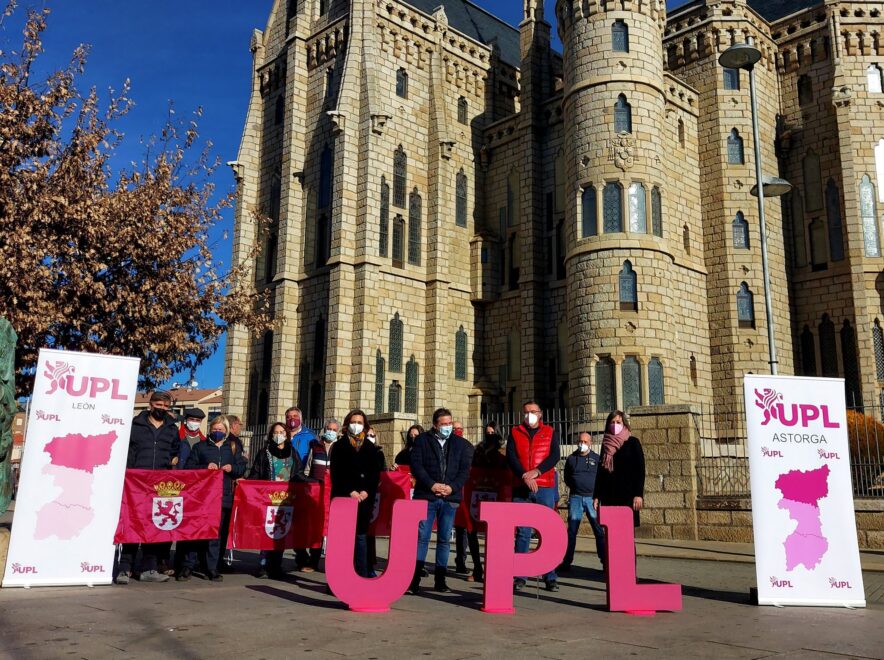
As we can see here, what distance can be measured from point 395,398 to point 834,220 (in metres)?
15.7

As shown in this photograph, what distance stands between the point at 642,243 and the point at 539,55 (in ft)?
34.1

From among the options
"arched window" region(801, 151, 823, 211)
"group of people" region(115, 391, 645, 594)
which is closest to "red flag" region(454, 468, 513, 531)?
"group of people" region(115, 391, 645, 594)

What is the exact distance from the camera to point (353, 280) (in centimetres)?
2705

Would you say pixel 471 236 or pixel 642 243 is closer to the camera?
pixel 642 243

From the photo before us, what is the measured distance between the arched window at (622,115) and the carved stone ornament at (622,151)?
267 mm

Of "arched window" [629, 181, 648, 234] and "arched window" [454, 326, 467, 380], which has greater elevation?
"arched window" [629, 181, 648, 234]

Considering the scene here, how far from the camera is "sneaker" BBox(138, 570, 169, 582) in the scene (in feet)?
28.7

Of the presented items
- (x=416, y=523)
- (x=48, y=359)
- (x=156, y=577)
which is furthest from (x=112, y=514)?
(x=416, y=523)

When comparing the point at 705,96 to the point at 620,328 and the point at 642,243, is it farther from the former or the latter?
the point at 620,328

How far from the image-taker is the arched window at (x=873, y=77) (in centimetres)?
2605

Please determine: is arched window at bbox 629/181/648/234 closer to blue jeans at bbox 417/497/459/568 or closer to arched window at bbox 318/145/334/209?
arched window at bbox 318/145/334/209

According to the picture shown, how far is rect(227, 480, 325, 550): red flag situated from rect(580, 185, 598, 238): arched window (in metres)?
15.9

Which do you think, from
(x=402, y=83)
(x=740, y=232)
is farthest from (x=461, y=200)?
(x=740, y=232)

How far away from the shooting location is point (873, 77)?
26.1 m
